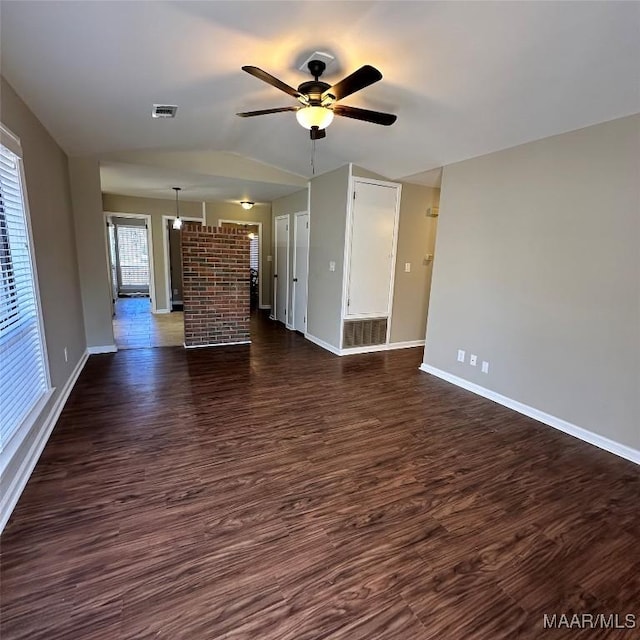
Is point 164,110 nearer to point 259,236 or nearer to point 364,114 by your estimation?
point 364,114

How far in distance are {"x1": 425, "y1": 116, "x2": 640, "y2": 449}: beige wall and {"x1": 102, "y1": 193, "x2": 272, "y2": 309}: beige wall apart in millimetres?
5200

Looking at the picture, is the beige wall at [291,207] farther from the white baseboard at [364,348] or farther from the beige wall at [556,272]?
the beige wall at [556,272]

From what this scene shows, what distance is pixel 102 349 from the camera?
474 cm

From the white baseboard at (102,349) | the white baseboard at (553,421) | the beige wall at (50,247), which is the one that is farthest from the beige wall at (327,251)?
the beige wall at (50,247)

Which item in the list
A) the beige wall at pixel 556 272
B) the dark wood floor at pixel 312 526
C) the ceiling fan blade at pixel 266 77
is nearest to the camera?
the dark wood floor at pixel 312 526

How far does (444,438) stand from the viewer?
2828 mm

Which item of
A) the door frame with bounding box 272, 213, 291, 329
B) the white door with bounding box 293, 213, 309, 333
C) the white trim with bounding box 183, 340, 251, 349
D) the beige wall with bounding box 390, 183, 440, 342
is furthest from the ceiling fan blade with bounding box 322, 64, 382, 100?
the door frame with bounding box 272, 213, 291, 329

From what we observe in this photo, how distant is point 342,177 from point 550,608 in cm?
453

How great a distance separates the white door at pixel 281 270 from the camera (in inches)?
258

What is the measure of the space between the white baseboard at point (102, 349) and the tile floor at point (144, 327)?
0.20 meters

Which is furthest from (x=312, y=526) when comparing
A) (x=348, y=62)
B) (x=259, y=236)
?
(x=259, y=236)

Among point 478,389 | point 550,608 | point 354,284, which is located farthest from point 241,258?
point 550,608

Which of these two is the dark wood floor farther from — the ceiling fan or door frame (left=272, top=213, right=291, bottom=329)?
door frame (left=272, top=213, right=291, bottom=329)

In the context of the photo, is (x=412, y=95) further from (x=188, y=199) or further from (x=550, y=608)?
(x=188, y=199)
